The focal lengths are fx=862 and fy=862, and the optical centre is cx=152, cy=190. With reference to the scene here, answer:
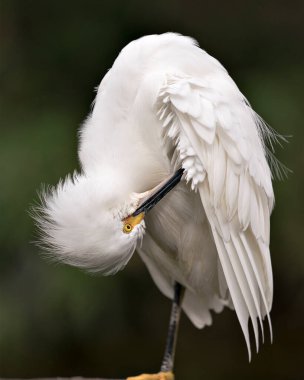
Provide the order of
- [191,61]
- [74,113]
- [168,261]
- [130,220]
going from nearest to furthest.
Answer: [130,220] < [191,61] < [168,261] < [74,113]

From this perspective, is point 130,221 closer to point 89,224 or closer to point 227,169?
point 89,224

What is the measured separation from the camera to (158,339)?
12.2ft

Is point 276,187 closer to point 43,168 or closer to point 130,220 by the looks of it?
point 43,168

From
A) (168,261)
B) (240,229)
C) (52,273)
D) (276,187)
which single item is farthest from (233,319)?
(240,229)

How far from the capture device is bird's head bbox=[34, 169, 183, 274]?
1.88 metres

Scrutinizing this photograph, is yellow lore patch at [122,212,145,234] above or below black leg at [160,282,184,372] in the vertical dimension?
above

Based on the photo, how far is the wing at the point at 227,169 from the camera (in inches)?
75.4

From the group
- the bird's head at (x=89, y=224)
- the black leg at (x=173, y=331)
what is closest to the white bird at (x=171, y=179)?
the bird's head at (x=89, y=224)

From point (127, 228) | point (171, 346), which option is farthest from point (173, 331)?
point (127, 228)

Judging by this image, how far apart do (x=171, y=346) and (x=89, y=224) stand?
2.29ft

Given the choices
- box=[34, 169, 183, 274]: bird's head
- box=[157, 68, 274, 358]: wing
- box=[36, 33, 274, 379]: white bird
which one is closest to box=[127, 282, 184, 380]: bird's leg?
box=[36, 33, 274, 379]: white bird

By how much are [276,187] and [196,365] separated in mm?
871

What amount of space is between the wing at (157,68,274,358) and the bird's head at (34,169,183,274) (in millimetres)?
85

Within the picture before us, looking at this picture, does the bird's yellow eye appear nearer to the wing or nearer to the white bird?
the white bird
